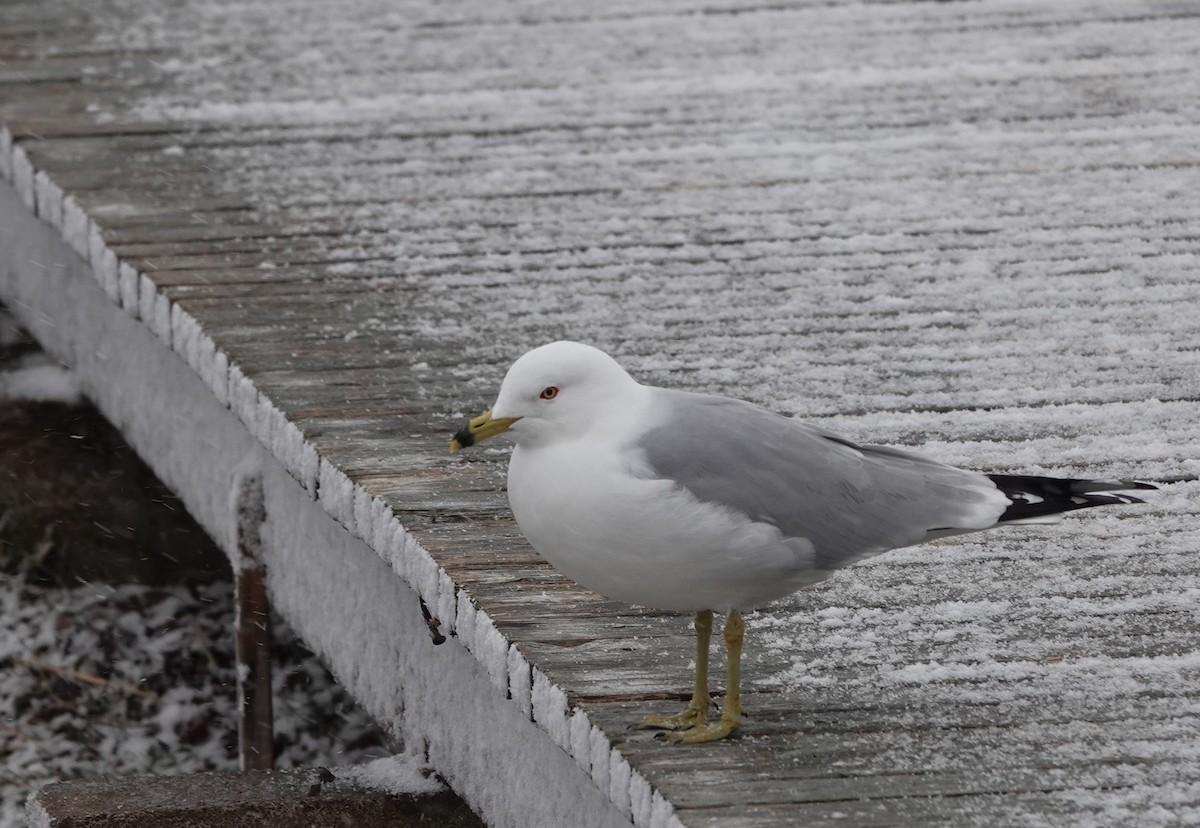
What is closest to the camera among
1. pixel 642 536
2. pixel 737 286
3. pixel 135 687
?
pixel 642 536

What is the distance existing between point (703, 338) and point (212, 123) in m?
2.54

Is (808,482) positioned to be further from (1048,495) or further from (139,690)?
(139,690)

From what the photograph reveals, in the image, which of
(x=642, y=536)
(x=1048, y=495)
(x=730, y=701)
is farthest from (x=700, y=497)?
(x=1048, y=495)

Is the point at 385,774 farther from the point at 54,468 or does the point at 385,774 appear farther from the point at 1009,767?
the point at 54,468

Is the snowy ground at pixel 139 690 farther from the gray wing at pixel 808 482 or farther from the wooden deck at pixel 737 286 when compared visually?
the gray wing at pixel 808 482

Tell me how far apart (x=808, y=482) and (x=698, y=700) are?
1.24ft

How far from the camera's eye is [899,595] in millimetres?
3596

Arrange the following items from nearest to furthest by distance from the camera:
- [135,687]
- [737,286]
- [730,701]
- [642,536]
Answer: [642,536], [730,701], [737,286], [135,687]

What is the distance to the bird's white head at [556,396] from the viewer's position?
304 cm

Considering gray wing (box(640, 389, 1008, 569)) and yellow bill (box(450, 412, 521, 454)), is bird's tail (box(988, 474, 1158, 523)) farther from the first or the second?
yellow bill (box(450, 412, 521, 454))

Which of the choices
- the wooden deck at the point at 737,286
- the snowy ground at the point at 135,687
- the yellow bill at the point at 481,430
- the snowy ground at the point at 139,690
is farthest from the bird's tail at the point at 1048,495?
the snowy ground at the point at 135,687

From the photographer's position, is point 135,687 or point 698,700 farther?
point 135,687

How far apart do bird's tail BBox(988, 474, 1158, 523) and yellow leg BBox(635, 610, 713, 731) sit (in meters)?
0.49

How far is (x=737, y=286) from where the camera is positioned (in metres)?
5.39
